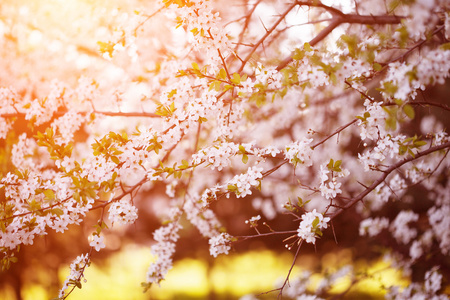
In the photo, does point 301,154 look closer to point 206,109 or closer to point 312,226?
point 312,226

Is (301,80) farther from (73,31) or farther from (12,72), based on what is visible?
(12,72)

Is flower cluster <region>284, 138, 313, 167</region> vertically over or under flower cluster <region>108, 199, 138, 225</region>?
over

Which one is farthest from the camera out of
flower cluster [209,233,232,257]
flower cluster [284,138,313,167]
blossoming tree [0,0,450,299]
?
flower cluster [209,233,232,257]

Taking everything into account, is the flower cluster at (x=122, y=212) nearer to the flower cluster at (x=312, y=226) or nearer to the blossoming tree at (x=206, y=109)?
the blossoming tree at (x=206, y=109)

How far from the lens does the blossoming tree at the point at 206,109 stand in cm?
250

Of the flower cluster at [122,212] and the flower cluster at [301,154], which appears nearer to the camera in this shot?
the flower cluster at [301,154]

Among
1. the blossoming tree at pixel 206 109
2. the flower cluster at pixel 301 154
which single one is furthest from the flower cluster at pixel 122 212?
the flower cluster at pixel 301 154

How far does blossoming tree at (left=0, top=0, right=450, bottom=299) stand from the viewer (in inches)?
98.3

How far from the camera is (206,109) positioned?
2783 millimetres

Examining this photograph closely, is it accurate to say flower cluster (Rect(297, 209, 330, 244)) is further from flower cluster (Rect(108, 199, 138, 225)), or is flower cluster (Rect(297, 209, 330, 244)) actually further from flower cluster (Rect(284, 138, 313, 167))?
flower cluster (Rect(108, 199, 138, 225))

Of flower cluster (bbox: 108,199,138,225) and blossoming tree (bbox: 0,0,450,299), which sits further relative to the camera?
flower cluster (bbox: 108,199,138,225)

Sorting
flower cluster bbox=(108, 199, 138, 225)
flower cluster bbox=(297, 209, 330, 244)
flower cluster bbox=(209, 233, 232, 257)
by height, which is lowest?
flower cluster bbox=(297, 209, 330, 244)

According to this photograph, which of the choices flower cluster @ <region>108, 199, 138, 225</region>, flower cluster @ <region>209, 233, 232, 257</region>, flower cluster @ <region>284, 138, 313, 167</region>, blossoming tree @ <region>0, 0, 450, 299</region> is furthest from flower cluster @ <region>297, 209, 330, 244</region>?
flower cluster @ <region>108, 199, 138, 225</region>

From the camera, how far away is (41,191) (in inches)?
112
